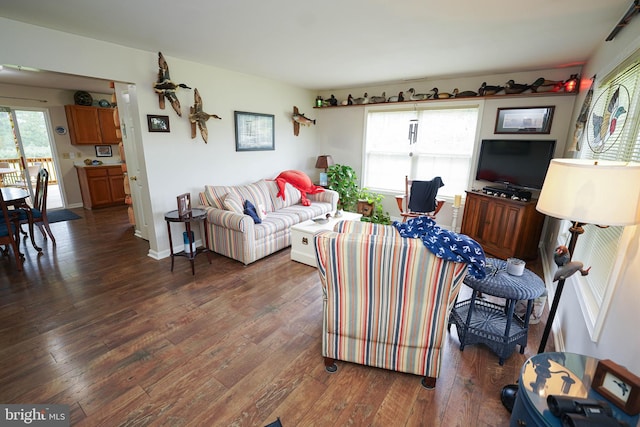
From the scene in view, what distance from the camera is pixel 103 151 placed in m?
6.33

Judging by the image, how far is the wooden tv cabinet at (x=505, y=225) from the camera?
11.1ft

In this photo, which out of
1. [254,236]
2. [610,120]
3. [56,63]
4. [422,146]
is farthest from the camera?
[422,146]

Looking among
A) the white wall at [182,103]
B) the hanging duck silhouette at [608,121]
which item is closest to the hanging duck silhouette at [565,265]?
the hanging duck silhouette at [608,121]

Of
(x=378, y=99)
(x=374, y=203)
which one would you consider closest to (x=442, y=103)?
(x=378, y=99)

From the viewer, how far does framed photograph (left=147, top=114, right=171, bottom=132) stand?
10.6ft

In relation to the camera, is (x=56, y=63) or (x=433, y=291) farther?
(x=56, y=63)

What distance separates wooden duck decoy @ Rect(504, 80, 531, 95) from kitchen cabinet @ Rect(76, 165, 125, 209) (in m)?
7.33

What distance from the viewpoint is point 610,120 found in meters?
2.06

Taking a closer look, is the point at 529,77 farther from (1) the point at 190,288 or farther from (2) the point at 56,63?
(2) the point at 56,63

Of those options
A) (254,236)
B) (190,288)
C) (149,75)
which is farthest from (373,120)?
(190,288)

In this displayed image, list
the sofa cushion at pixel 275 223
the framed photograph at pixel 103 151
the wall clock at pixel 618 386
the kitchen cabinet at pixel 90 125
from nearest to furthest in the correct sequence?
the wall clock at pixel 618 386, the sofa cushion at pixel 275 223, the kitchen cabinet at pixel 90 125, the framed photograph at pixel 103 151

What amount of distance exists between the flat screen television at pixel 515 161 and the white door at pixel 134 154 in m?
4.51

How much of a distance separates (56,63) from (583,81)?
17.8 feet

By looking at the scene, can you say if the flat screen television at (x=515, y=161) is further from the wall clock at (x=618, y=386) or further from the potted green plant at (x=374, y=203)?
the wall clock at (x=618, y=386)
